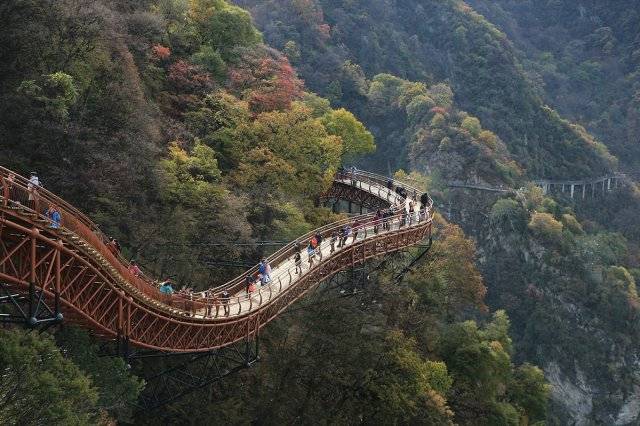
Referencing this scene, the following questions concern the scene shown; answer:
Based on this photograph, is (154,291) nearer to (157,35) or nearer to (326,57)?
(157,35)

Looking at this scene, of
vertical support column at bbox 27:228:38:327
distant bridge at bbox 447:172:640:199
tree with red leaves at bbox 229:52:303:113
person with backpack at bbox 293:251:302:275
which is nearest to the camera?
vertical support column at bbox 27:228:38:327

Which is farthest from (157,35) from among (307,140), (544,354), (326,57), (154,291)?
(326,57)

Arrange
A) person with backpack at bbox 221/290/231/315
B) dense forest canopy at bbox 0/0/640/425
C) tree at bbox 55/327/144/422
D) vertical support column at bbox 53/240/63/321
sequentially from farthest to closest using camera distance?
dense forest canopy at bbox 0/0/640/425 → person with backpack at bbox 221/290/231/315 → tree at bbox 55/327/144/422 → vertical support column at bbox 53/240/63/321

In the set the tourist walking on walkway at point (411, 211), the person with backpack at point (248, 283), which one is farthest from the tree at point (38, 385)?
the tourist walking on walkway at point (411, 211)

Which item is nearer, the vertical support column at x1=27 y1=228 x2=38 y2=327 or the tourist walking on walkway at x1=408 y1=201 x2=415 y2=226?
the vertical support column at x1=27 y1=228 x2=38 y2=327

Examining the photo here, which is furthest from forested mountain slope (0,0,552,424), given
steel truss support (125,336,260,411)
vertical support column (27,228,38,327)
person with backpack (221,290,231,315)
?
person with backpack (221,290,231,315)

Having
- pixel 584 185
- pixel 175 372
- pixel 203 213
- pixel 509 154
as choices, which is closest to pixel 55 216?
pixel 175 372

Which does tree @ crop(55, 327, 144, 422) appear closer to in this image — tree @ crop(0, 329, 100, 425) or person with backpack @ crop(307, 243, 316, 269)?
tree @ crop(0, 329, 100, 425)

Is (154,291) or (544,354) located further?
(544,354)
